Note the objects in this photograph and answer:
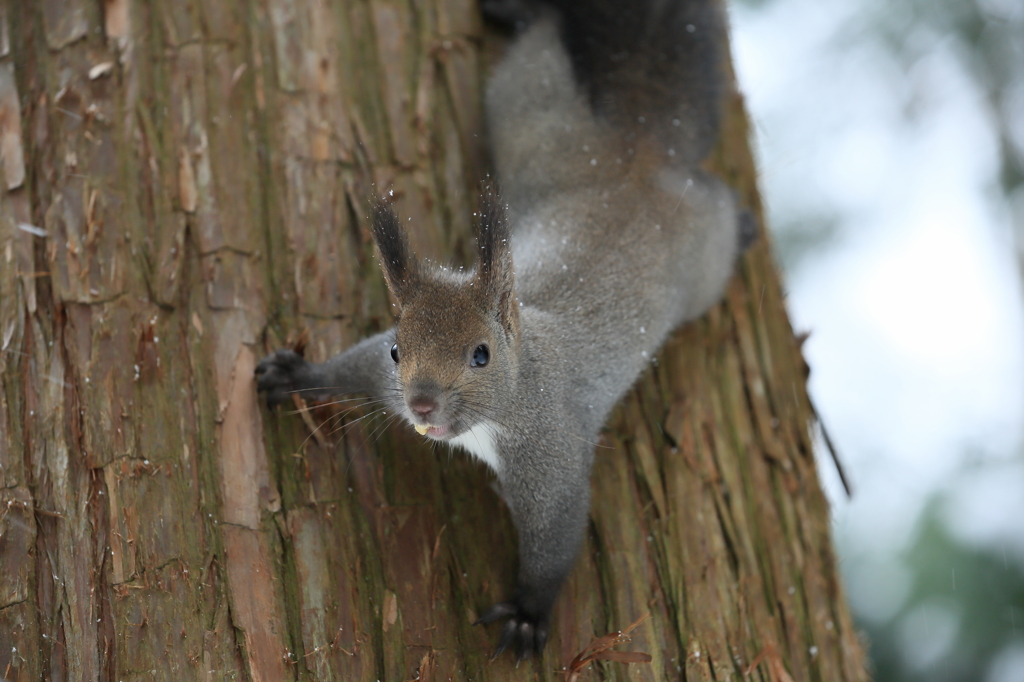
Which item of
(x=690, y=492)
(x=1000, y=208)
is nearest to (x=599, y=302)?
(x=690, y=492)

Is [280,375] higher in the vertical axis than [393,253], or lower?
lower

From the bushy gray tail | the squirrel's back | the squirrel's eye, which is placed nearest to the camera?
the squirrel's eye

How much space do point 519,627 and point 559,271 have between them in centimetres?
141

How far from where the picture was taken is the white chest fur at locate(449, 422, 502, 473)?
2768 millimetres

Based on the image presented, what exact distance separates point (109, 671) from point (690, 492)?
7.05 feet

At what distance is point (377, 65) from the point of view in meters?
3.45

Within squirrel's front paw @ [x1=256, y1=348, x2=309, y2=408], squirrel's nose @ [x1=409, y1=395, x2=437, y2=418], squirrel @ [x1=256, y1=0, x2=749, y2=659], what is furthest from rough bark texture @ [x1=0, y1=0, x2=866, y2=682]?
squirrel's nose @ [x1=409, y1=395, x2=437, y2=418]

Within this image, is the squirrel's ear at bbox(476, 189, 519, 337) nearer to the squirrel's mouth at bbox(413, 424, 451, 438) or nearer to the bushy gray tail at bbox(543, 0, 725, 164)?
the squirrel's mouth at bbox(413, 424, 451, 438)

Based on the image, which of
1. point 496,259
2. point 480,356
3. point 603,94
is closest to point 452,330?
point 480,356

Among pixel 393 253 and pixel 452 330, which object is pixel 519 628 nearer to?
pixel 452 330

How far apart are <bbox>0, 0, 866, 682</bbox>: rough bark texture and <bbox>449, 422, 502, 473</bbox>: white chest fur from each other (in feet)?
0.43

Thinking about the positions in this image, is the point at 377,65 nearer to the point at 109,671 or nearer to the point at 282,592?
the point at 282,592

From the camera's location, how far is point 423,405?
2.46m

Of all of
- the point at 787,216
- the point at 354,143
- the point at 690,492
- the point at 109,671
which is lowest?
the point at 109,671
